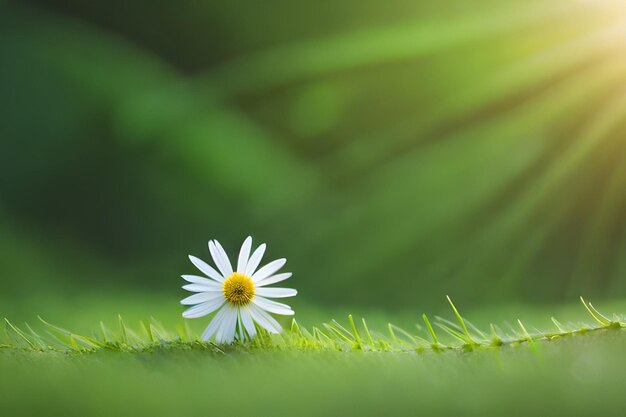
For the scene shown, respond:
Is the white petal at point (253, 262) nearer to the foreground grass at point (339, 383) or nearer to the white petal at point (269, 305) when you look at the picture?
the white petal at point (269, 305)

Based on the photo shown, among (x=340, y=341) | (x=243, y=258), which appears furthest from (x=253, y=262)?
(x=340, y=341)

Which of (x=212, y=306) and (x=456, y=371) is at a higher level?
(x=212, y=306)

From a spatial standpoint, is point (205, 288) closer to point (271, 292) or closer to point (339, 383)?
point (271, 292)

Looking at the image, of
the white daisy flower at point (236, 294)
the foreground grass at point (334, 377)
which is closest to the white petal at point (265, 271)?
the white daisy flower at point (236, 294)

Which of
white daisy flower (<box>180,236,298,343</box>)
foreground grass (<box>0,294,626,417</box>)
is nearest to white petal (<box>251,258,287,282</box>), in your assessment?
white daisy flower (<box>180,236,298,343</box>)

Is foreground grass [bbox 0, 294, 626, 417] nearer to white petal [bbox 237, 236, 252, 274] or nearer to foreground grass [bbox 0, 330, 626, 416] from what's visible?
foreground grass [bbox 0, 330, 626, 416]

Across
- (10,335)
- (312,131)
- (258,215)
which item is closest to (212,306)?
(10,335)

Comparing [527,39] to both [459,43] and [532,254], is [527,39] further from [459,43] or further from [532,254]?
[532,254]
